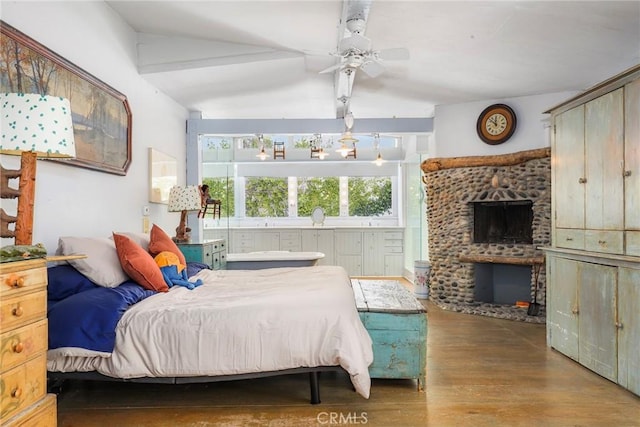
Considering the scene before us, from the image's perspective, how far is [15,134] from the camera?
1675mm

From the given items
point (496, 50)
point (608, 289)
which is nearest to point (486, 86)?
point (496, 50)

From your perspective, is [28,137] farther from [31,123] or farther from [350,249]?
[350,249]

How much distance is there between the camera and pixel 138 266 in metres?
2.54

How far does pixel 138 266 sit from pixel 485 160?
13.5 feet

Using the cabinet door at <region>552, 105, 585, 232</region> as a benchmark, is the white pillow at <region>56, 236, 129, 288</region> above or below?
below

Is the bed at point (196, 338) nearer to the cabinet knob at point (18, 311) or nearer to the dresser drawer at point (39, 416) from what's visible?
the dresser drawer at point (39, 416)

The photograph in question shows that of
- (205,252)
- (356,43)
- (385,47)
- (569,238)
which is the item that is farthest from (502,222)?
(205,252)

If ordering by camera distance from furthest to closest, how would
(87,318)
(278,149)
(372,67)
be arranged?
(278,149) → (372,67) → (87,318)

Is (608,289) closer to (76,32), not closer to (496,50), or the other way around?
(496,50)

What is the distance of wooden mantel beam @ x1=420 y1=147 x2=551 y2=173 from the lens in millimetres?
4629

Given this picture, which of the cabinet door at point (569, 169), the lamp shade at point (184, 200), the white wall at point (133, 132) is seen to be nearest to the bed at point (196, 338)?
the white wall at point (133, 132)

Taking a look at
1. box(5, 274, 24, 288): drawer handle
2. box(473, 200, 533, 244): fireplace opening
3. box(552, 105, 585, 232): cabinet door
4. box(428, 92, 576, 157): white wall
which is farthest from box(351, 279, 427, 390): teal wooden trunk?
box(428, 92, 576, 157): white wall

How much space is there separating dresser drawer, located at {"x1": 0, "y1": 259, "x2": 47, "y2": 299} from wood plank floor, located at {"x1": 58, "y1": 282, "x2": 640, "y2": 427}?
39.7 inches

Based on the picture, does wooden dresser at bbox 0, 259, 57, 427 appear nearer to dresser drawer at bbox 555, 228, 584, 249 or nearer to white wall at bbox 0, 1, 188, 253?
white wall at bbox 0, 1, 188, 253
